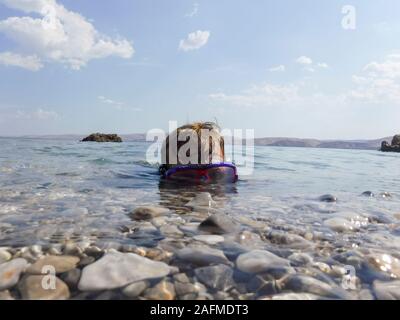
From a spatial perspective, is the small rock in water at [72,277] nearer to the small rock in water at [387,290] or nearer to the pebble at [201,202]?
the small rock in water at [387,290]

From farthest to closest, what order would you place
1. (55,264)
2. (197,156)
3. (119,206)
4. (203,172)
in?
1. (197,156)
2. (203,172)
3. (119,206)
4. (55,264)

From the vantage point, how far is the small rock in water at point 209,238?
366 cm

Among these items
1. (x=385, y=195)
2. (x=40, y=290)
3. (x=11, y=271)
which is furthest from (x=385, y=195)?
(x=11, y=271)

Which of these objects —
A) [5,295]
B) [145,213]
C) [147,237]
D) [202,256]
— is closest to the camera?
[5,295]

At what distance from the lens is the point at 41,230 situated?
13.0 feet

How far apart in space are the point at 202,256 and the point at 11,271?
169cm

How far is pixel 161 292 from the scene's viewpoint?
96.7 inches

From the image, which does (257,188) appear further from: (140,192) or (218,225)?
(218,225)

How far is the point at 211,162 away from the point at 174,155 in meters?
1.27

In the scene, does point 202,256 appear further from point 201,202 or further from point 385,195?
point 385,195

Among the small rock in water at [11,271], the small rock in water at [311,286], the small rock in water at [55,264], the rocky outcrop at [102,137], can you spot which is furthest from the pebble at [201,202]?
the rocky outcrop at [102,137]

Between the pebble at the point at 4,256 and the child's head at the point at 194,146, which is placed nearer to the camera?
the pebble at the point at 4,256

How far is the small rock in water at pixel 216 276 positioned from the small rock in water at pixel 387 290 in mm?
1173
